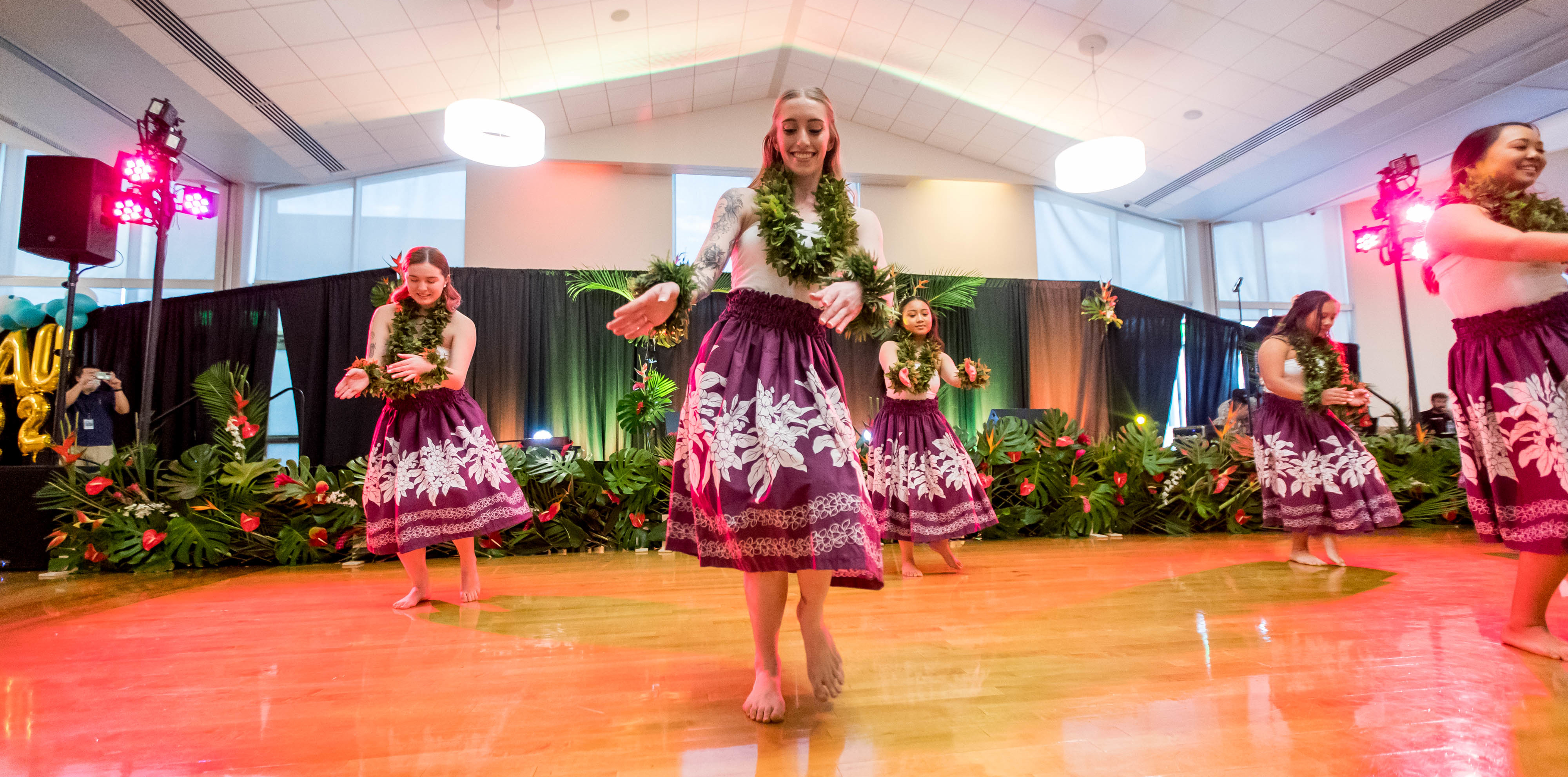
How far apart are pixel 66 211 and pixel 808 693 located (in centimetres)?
632

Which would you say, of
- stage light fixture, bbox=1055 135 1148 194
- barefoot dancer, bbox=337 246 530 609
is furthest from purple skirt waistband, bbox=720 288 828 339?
stage light fixture, bbox=1055 135 1148 194

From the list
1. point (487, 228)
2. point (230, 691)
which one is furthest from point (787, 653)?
point (487, 228)

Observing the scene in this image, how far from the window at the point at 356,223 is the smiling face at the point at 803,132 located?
770 centimetres

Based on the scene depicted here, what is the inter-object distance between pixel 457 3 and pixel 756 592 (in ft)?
19.5

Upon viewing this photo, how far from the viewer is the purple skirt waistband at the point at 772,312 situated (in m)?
1.71

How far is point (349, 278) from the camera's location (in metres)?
7.54

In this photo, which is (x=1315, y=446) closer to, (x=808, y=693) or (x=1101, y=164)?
(x=808, y=693)

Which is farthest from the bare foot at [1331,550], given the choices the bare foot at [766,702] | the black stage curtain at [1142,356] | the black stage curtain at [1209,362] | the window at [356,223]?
the window at [356,223]

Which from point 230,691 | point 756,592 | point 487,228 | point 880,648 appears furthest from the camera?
point 487,228

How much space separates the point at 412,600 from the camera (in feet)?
9.87

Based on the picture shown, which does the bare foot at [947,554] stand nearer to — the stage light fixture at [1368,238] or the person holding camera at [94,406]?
the person holding camera at [94,406]

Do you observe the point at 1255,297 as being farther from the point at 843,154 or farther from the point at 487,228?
the point at 487,228

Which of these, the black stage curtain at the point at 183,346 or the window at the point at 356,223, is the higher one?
the window at the point at 356,223

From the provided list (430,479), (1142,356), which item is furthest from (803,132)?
(1142,356)
